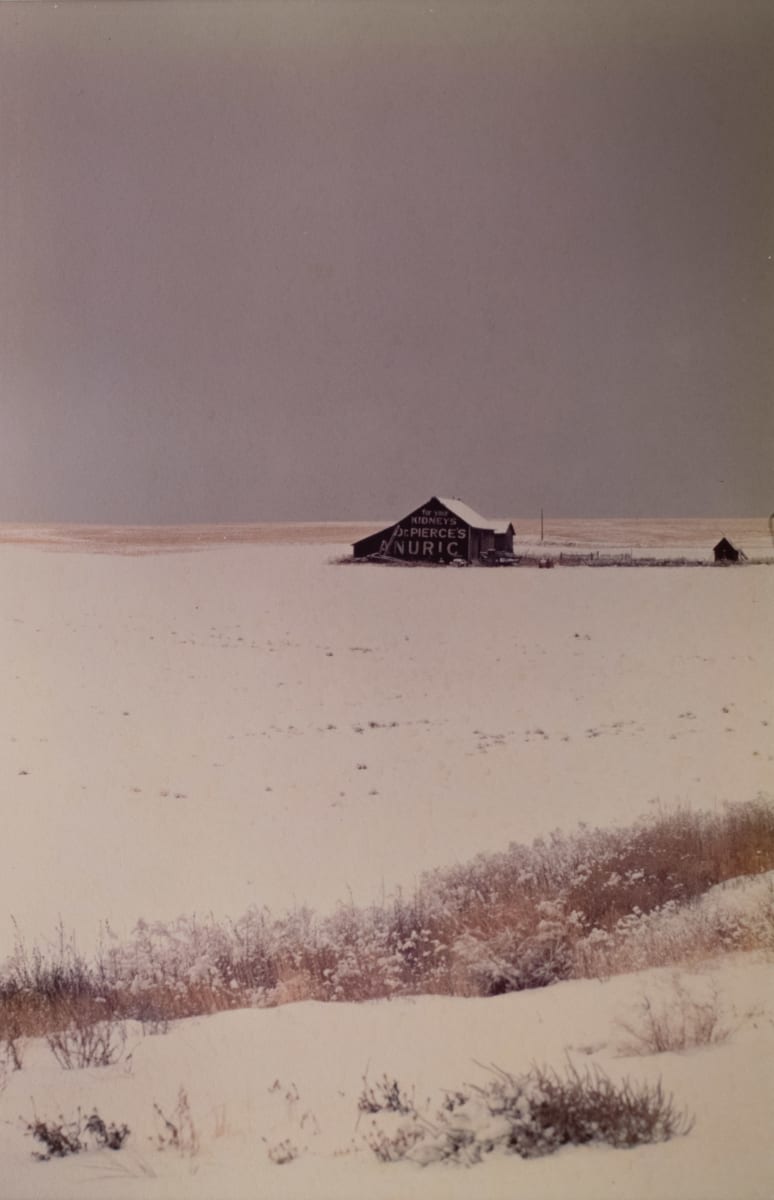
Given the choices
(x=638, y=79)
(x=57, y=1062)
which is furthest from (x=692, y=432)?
(x=57, y=1062)

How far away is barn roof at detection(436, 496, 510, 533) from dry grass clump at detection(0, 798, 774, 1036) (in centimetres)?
101

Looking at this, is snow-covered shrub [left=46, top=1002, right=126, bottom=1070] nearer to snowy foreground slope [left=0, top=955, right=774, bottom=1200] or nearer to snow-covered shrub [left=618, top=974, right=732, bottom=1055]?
snowy foreground slope [left=0, top=955, right=774, bottom=1200]

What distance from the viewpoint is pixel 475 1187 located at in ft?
7.99

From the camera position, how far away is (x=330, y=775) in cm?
262

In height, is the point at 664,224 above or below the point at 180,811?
above

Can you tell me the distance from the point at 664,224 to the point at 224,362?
1.52m

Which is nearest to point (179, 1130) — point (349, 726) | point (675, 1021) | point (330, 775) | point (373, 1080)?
point (373, 1080)

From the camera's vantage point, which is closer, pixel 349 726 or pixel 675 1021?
pixel 675 1021

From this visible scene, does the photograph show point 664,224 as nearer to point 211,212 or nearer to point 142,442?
point 211,212

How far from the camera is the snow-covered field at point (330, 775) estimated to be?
8.18 ft

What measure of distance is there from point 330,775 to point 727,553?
1460mm

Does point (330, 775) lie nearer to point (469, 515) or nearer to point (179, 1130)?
point (469, 515)

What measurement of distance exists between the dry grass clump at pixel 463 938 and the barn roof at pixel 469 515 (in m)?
1.01

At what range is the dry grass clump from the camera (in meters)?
2.53
